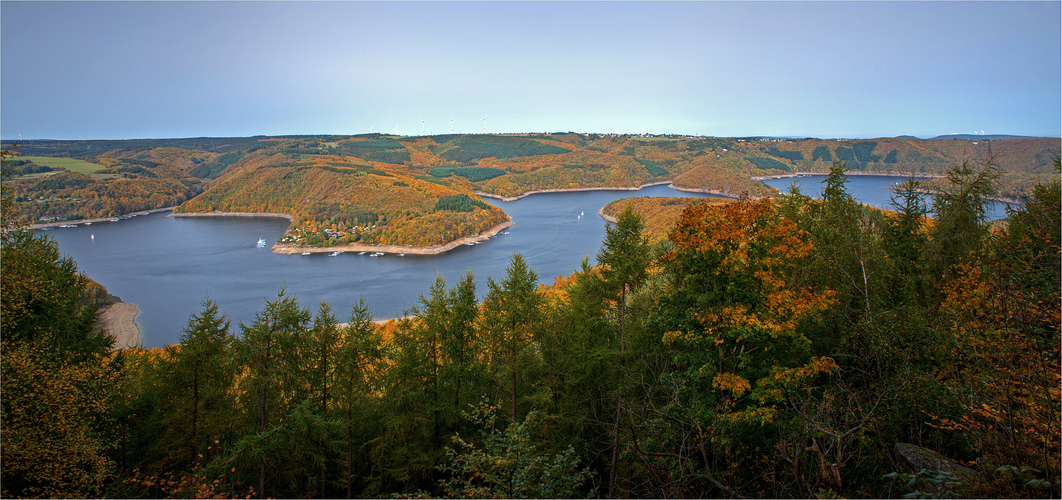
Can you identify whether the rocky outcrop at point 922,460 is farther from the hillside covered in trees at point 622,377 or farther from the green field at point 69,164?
the green field at point 69,164

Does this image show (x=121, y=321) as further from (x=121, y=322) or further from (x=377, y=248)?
(x=377, y=248)

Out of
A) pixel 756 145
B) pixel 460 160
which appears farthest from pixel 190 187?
pixel 756 145

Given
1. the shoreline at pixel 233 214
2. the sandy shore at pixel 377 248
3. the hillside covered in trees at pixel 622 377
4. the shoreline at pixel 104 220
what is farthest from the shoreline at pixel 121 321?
the shoreline at pixel 233 214

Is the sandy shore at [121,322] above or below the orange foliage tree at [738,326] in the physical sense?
below

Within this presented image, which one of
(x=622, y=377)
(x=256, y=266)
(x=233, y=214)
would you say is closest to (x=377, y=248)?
(x=256, y=266)

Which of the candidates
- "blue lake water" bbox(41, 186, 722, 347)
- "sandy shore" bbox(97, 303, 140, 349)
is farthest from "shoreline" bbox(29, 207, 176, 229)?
"sandy shore" bbox(97, 303, 140, 349)

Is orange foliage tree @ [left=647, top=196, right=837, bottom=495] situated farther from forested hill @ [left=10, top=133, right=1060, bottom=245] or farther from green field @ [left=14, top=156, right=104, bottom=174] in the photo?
green field @ [left=14, top=156, right=104, bottom=174]
